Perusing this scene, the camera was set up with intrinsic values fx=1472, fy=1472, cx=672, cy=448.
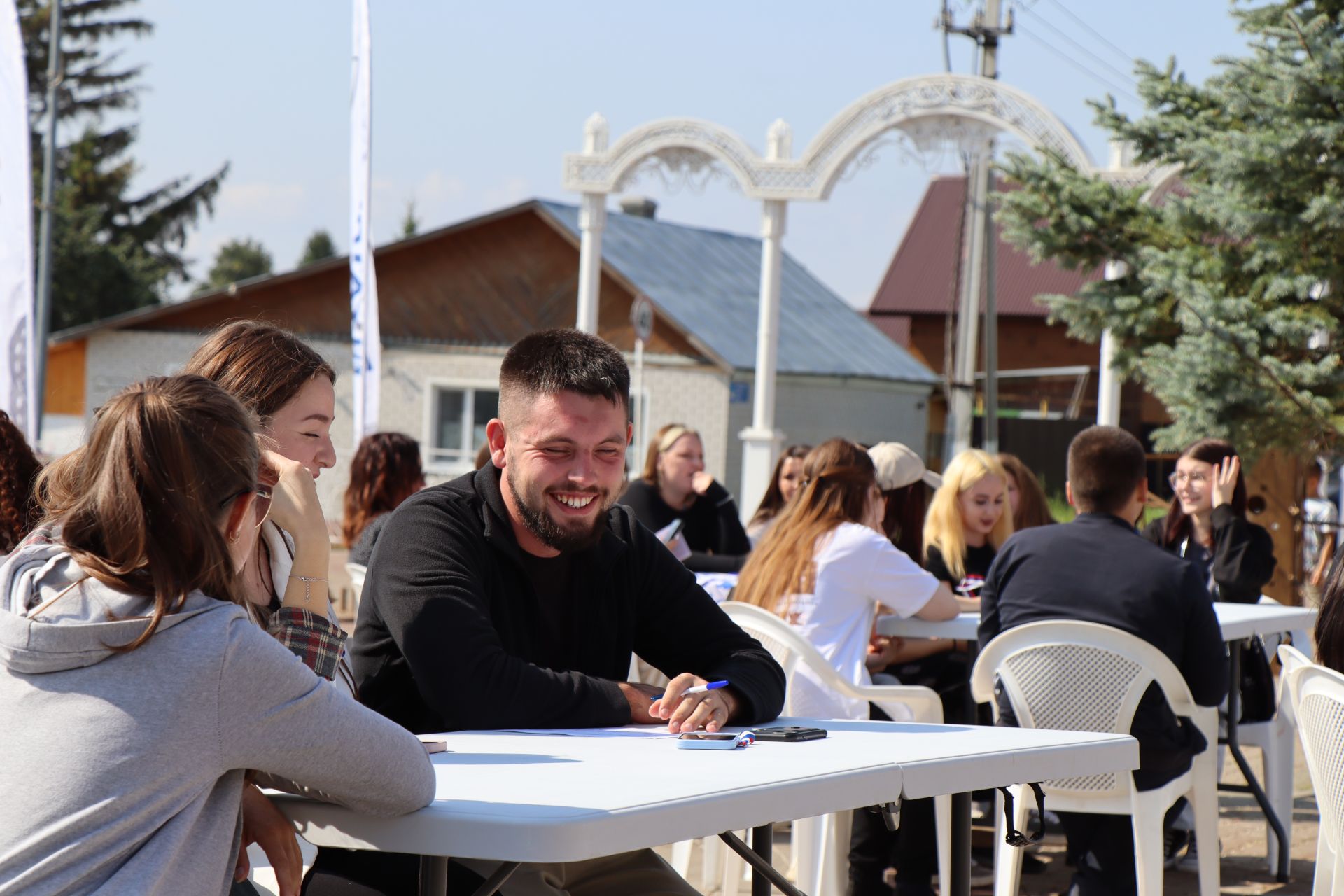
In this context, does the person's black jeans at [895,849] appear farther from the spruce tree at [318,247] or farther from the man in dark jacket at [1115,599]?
the spruce tree at [318,247]

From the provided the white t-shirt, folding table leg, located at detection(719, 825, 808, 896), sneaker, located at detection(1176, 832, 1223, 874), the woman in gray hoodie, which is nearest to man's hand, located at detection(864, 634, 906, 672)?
the white t-shirt

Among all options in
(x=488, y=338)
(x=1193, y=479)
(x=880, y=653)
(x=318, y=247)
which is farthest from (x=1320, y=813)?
(x=318, y=247)

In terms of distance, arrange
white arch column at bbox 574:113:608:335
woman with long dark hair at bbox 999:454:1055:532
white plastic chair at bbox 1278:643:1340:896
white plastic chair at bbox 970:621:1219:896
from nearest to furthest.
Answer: white plastic chair at bbox 1278:643:1340:896, white plastic chair at bbox 970:621:1219:896, woman with long dark hair at bbox 999:454:1055:532, white arch column at bbox 574:113:608:335

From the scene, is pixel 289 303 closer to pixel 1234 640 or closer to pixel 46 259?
pixel 46 259

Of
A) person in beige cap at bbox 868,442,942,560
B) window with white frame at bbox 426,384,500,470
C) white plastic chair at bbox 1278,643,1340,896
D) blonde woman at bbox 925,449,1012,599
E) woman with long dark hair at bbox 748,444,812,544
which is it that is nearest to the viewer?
white plastic chair at bbox 1278,643,1340,896

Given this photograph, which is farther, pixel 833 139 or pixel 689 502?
pixel 833 139

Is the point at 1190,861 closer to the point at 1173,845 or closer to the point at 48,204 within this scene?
the point at 1173,845

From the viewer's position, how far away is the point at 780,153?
532 inches

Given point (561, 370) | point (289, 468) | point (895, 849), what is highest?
point (561, 370)

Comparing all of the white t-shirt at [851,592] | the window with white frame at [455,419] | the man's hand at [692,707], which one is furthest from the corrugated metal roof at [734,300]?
the man's hand at [692,707]

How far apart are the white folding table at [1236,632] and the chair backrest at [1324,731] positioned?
74.6 inches

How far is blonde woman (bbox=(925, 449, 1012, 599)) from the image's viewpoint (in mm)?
6410

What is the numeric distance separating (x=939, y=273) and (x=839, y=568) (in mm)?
34070

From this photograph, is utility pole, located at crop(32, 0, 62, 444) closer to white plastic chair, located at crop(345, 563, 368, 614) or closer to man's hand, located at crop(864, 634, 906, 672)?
white plastic chair, located at crop(345, 563, 368, 614)
